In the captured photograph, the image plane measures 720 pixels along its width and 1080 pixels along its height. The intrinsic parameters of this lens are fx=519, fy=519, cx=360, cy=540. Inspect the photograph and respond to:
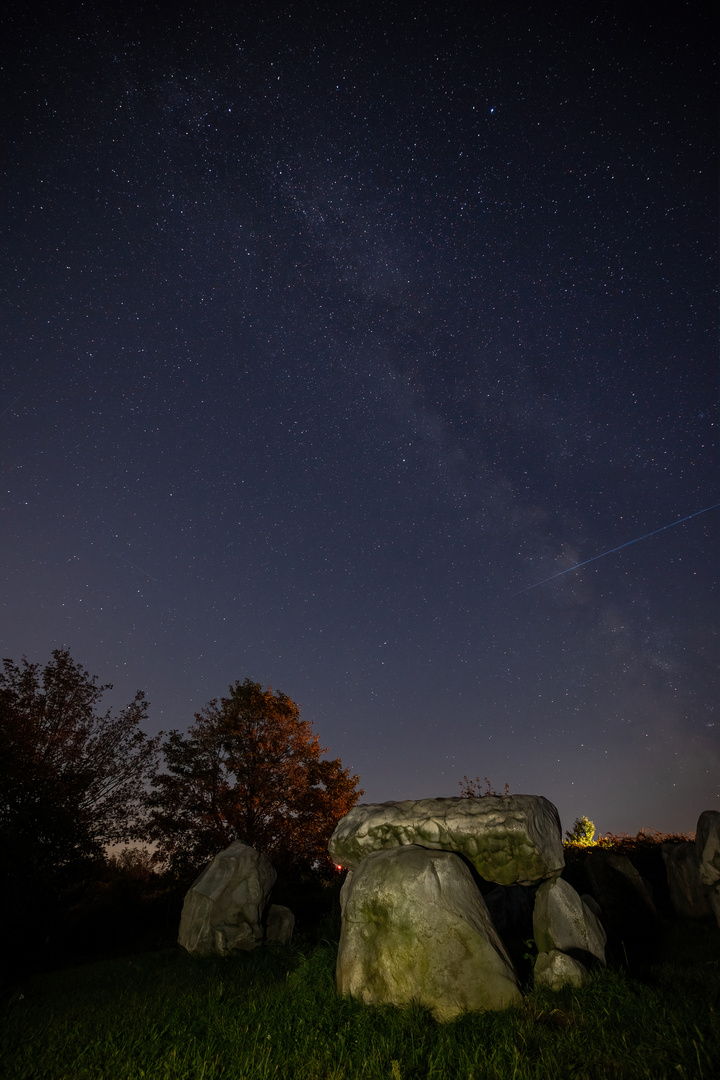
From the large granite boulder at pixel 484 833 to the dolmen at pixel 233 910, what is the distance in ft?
12.5

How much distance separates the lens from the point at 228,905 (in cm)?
948

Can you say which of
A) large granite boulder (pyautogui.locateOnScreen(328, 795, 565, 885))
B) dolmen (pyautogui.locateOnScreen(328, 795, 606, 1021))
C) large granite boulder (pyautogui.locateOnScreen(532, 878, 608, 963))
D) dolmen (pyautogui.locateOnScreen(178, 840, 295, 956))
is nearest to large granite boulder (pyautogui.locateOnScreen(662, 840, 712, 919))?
large granite boulder (pyautogui.locateOnScreen(532, 878, 608, 963))

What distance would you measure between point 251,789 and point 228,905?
7715 millimetres

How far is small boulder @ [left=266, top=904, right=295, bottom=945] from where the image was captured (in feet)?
31.6

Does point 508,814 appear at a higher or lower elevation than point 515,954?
higher

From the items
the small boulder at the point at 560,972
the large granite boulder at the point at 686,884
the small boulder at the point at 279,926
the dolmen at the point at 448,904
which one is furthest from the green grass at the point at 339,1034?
the large granite boulder at the point at 686,884

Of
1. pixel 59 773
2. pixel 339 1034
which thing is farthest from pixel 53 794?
pixel 339 1034

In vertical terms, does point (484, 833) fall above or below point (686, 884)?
above

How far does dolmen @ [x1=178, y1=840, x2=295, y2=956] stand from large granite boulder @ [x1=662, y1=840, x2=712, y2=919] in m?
9.68

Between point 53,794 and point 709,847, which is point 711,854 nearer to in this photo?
point 709,847

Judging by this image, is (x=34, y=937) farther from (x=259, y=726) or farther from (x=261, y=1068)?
(x=261, y=1068)

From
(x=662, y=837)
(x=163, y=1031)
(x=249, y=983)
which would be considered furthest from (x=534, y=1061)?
(x=662, y=837)

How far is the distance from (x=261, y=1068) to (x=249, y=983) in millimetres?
3750

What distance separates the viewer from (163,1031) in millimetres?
4949
